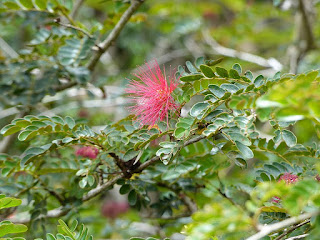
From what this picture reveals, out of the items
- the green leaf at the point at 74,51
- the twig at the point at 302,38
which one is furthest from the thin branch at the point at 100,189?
the twig at the point at 302,38

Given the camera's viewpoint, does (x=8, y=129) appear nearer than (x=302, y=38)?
Yes

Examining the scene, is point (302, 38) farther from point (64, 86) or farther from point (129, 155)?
point (129, 155)

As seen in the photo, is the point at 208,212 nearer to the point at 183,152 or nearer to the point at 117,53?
the point at 183,152

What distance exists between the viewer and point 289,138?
103 centimetres

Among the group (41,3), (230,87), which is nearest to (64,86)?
(41,3)

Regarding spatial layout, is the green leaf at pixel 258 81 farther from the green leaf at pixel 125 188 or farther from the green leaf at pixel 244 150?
the green leaf at pixel 125 188

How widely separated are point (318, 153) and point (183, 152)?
449 millimetres

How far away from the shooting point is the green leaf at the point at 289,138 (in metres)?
1.02

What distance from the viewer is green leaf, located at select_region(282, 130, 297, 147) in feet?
3.36

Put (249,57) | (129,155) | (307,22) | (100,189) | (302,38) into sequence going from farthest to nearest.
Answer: (249,57), (302,38), (307,22), (100,189), (129,155)

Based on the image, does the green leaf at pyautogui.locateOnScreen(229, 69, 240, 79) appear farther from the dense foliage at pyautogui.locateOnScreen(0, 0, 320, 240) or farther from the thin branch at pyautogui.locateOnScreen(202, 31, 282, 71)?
the thin branch at pyautogui.locateOnScreen(202, 31, 282, 71)

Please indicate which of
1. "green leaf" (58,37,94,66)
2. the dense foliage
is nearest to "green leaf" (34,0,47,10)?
the dense foliage

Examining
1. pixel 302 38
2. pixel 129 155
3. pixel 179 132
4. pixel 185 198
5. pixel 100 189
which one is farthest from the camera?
pixel 302 38

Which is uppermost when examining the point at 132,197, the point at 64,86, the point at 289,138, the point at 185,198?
the point at 289,138
